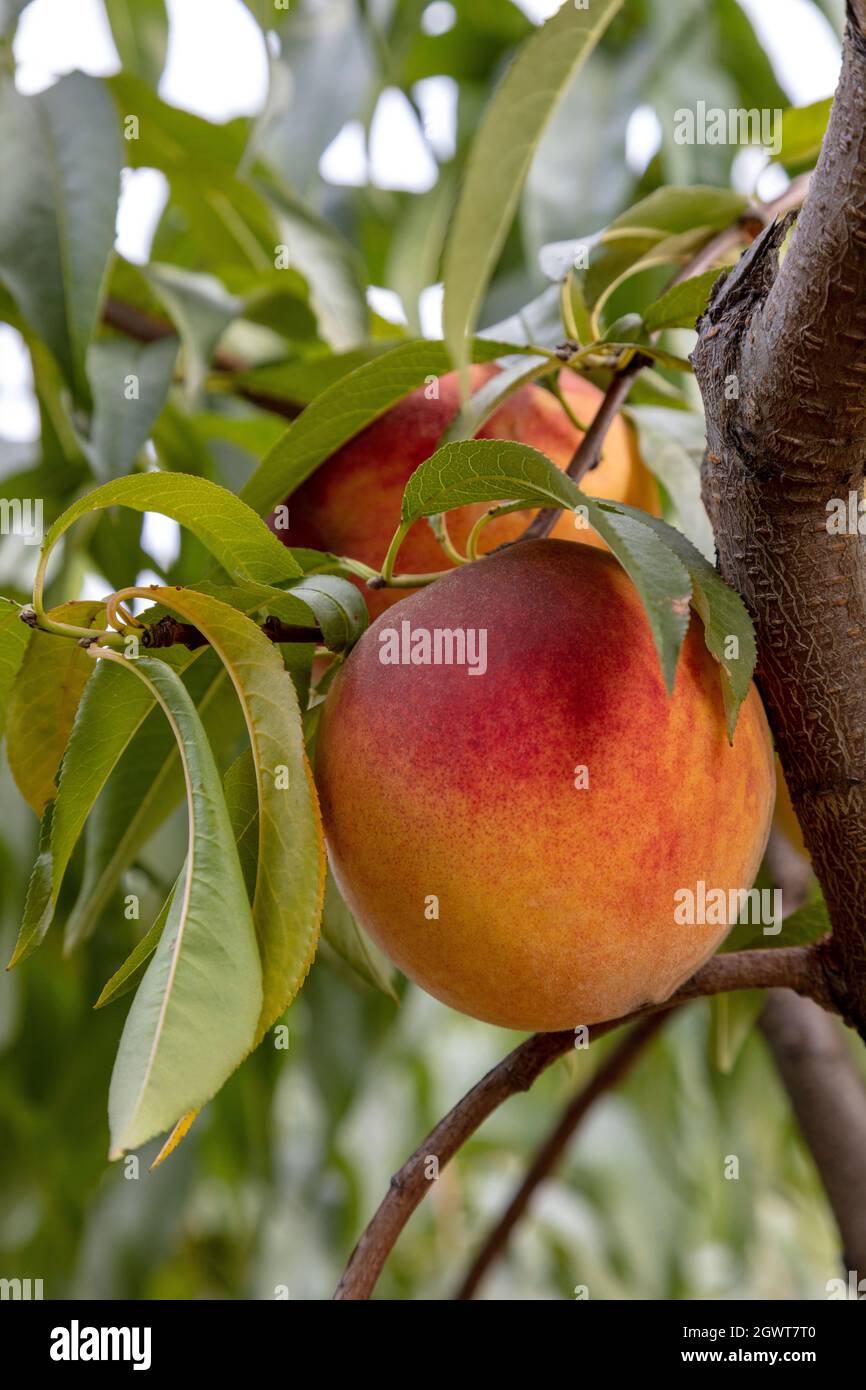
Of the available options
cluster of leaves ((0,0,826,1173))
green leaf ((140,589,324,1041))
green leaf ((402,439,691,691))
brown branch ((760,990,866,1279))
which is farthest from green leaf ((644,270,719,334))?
brown branch ((760,990,866,1279))

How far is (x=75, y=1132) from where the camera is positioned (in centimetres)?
115

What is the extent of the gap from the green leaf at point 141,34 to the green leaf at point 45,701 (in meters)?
0.87

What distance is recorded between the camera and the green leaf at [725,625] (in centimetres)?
40

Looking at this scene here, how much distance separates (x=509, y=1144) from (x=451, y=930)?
1.48 m

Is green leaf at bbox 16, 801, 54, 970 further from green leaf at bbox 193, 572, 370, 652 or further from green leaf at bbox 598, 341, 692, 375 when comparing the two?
green leaf at bbox 598, 341, 692, 375

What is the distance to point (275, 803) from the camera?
0.41 metres

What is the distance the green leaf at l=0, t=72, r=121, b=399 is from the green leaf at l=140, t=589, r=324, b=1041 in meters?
0.33

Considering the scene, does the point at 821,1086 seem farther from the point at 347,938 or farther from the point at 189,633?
the point at 189,633

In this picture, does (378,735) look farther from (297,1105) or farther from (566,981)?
(297,1105)

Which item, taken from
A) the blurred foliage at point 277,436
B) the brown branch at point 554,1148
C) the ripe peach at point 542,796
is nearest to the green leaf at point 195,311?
the blurred foliage at point 277,436

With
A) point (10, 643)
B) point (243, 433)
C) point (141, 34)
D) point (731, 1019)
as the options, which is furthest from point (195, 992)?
point (141, 34)

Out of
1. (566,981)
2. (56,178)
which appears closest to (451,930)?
(566,981)

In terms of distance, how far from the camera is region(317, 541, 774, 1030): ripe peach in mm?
412

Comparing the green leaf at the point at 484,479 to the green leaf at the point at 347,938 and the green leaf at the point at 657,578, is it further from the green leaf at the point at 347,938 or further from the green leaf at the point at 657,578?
the green leaf at the point at 347,938
